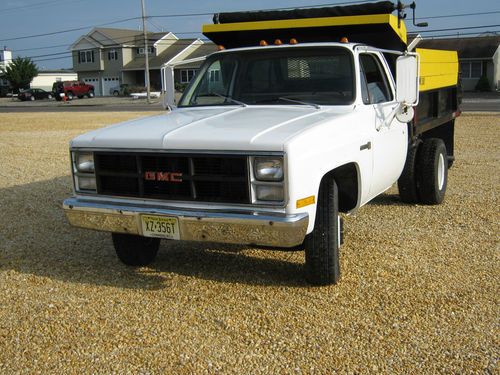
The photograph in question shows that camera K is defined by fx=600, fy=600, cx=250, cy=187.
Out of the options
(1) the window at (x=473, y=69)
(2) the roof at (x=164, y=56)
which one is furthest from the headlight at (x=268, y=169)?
(2) the roof at (x=164, y=56)

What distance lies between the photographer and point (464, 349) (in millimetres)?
3662

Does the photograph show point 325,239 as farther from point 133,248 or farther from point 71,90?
point 71,90

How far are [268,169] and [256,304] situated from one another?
3.47 ft

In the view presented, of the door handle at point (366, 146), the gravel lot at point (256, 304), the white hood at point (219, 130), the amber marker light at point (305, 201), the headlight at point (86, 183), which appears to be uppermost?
the white hood at point (219, 130)

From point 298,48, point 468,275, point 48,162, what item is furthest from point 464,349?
point 48,162

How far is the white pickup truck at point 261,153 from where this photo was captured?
162 inches

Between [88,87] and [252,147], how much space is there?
5614 centimetres

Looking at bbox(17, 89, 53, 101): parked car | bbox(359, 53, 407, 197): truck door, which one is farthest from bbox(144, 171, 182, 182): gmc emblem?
bbox(17, 89, 53, 101): parked car

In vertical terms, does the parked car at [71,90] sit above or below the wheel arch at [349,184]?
below

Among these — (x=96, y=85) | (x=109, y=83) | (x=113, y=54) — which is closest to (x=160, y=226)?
(x=113, y=54)

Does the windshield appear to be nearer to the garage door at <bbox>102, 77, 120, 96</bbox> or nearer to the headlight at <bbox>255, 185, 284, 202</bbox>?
the headlight at <bbox>255, 185, 284, 202</bbox>

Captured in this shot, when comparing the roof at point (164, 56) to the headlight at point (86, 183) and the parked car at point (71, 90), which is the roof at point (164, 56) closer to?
the parked car at point (71, 90)

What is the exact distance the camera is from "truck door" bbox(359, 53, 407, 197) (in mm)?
5406

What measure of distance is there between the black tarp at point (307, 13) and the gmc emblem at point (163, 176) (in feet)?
10.00
